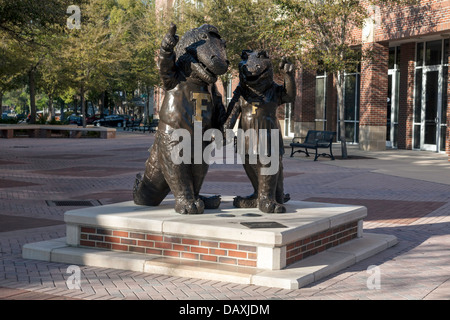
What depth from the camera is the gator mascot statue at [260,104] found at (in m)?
6.87

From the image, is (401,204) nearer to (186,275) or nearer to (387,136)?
(186,275)

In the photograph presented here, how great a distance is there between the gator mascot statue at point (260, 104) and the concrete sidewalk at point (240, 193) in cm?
129

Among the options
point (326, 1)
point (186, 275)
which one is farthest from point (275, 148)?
point (326, 1)

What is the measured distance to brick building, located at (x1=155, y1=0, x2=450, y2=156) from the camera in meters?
21.2

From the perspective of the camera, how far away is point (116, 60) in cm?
3641

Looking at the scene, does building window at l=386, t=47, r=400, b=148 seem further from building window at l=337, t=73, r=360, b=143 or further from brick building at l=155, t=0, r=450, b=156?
building window at l=337, t=73, r=360, b=143

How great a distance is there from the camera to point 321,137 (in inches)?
828

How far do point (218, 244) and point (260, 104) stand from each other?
1774 mm

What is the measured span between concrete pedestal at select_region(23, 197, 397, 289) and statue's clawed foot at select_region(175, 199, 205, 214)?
0.09 m

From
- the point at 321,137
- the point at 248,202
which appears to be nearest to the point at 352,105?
the point at 321,137

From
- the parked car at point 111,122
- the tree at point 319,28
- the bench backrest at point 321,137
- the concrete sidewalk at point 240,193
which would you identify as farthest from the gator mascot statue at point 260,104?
the parked car at point 111,122

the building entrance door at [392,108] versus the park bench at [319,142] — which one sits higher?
the building entrance door at [392,108]

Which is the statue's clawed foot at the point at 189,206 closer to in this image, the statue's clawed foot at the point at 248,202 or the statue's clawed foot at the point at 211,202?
the statue's clawed foot at the point at 211,202
